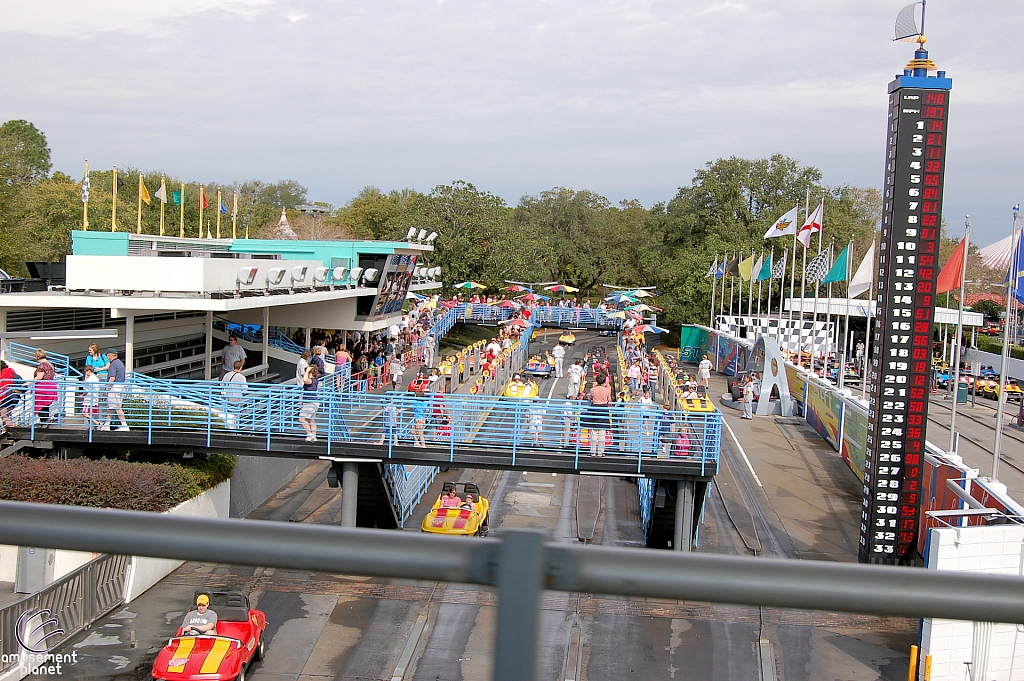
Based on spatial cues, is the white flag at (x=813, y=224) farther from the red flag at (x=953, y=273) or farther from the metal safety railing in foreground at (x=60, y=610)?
the metal safety railing in foreground at (x=60, y=610)

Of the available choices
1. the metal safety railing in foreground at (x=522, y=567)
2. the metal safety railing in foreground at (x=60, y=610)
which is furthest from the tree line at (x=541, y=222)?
the metal safety railing in foreground at (x=522, y=567)

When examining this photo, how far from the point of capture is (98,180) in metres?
71.6

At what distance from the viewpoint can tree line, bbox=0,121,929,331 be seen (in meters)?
50.1

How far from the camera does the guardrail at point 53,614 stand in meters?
6.52

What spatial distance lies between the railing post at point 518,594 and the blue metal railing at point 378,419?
14.4m

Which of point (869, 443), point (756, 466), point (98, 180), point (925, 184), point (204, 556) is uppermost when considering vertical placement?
point (98, 180)

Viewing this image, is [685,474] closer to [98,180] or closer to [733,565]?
[733,565]

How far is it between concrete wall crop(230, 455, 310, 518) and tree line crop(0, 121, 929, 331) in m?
19.1

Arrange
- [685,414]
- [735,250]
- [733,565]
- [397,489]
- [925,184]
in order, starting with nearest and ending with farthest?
[733,565]
[925,184]
[685,414]
[397,489]
[735,250]

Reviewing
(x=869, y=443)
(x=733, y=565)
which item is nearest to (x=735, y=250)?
(x=869, y=443)

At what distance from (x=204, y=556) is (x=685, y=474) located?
1512 cm

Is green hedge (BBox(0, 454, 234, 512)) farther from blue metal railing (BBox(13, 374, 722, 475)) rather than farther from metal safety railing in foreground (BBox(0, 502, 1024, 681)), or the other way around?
metal safety railing in foreground (BBox(0, 502, 1024, 681))

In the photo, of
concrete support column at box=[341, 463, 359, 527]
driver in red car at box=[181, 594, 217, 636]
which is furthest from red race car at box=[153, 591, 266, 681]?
concrete support column at box=[341, 463, 359, 527]

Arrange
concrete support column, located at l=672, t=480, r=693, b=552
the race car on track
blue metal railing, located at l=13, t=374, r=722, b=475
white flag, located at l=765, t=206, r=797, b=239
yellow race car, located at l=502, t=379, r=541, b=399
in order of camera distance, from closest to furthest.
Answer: concrete support column, located at l=672, t=480, r=693, b=552 < blue metal railing, located at l=13, t=374, r=722, b=475 < yellow race car, located at l=502, t=379, r=541, b=399 < white flag, located at l=765, t=206, r=797, b=239 < the race car on track
